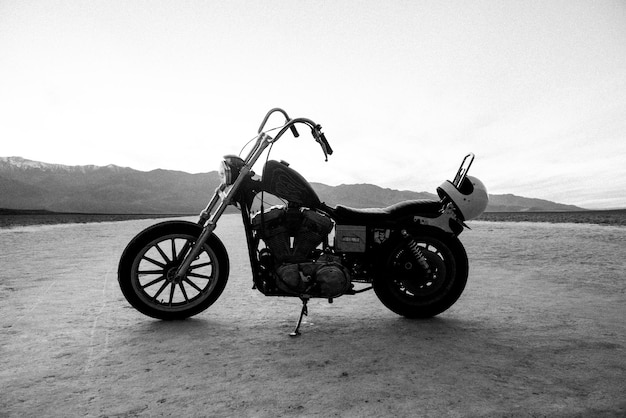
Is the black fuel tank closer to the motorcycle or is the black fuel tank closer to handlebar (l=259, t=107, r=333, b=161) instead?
the motorcycle

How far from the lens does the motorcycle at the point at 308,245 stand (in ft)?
13.1

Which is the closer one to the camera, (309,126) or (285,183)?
(285,183)

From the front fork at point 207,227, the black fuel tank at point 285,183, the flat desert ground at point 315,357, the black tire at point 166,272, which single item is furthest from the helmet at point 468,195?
the black tire at point 166,272

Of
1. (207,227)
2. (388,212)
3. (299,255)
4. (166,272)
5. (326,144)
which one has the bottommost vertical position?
(166,272)

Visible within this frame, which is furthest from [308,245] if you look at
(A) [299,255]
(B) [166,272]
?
(B) [166,272]

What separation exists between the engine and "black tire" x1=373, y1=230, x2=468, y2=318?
0.51 metres

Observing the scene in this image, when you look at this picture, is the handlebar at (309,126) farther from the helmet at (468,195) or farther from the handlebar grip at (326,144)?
the helmet at (468,195)

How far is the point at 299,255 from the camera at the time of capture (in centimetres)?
404

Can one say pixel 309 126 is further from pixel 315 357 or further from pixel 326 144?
pixel 315 357

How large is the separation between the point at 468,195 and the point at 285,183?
1.91m

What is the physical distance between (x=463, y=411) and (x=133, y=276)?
3.09 meters

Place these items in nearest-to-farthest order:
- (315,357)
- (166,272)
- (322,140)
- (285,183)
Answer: (315,357) < (285,183) < (166,272) < (322,140)

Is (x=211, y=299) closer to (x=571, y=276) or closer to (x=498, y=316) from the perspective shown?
(x=498, y=316)

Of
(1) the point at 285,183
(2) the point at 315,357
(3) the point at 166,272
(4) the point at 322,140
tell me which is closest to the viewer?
(2) the point at 315,357
